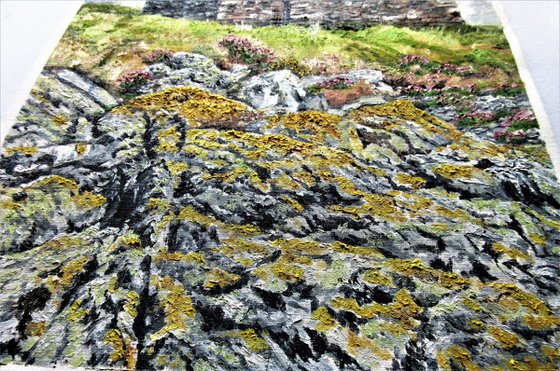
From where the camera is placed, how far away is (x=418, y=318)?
7.33 ft

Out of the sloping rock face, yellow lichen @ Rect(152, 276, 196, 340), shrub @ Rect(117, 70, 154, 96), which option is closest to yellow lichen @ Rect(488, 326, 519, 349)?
the sloping rock face

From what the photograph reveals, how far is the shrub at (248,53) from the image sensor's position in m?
3.30

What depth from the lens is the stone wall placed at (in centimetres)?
358

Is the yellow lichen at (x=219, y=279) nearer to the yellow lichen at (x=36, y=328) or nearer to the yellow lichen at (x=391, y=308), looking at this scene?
the yellow lichen at (x=391, y=308)

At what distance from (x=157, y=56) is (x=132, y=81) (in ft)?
0.85

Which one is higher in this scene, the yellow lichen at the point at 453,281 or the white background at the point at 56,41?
the white background at the point at 56,41

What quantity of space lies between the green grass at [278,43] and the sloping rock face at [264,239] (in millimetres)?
316

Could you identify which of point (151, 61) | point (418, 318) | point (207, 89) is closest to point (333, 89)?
point (207, 89)

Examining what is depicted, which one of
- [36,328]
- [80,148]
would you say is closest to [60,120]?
→ [80,148]

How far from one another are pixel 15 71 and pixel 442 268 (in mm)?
2810

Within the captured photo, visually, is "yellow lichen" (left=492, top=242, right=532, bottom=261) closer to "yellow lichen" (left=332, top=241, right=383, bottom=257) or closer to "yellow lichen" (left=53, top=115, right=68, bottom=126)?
"yellow lichen" (left=332, top=241, right=383, bottom=257)

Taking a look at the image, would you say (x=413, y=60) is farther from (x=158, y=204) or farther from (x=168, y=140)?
(x=158, y=204)

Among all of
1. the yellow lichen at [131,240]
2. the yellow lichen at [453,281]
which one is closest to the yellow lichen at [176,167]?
the yellow lichen at [131,240]

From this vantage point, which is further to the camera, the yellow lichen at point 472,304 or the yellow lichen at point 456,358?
the yellow lichen at point 472,304
